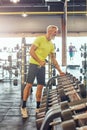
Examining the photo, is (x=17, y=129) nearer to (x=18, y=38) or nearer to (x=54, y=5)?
(x=54, y=5)

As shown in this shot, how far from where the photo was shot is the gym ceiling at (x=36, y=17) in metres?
11.0

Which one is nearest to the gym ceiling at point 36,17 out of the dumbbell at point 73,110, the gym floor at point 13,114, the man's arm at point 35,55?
the gym floor at point 13,114

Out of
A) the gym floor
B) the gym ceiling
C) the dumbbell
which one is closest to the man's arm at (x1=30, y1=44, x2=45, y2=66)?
the gym floor

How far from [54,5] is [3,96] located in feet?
20.2

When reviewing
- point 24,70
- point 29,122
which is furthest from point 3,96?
point 29,122

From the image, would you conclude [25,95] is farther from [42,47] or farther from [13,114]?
[42,47]

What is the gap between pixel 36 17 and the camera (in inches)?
486

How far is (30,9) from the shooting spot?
36.7 feet

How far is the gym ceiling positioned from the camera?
1098 cm

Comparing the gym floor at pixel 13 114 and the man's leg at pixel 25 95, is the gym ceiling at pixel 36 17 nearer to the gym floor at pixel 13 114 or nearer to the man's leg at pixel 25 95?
the gym floor at pixel 13 114

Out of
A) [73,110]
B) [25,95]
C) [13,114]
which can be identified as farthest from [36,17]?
[73,110]

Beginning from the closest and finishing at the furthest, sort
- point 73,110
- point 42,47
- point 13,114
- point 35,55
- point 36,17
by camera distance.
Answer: point 73,110 < point 35,55 < point 42,47 < point 13,114 < point 36,17

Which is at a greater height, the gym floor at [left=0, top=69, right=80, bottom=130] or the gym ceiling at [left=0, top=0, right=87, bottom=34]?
the gym ceiling at [left=0, top=0, right=87, bottom=34]

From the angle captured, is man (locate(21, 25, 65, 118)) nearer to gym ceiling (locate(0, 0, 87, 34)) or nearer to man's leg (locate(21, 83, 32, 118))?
man's leg (locate(21, 83, 32, 118))
